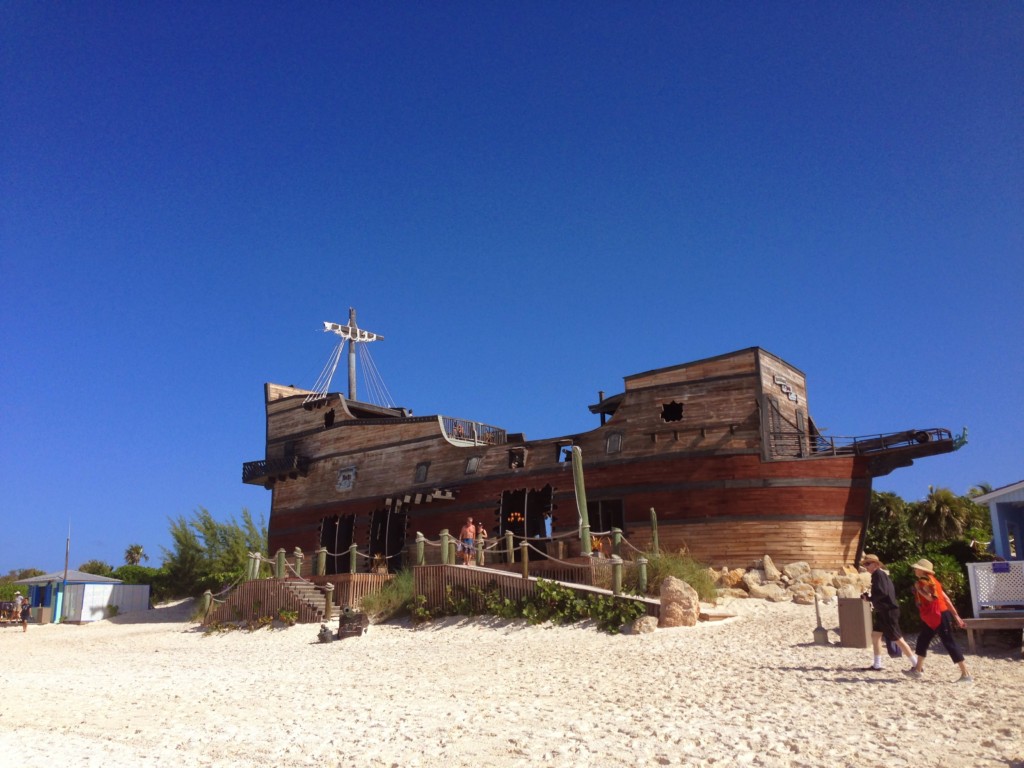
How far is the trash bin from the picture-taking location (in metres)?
10.6

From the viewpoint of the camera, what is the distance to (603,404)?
22.5 m

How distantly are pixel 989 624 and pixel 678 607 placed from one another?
4.49 metres

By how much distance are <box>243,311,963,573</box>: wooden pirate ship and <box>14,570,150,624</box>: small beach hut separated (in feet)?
35.0

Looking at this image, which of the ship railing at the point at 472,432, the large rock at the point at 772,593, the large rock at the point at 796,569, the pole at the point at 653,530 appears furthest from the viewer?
the ship railing at the point at 472,432

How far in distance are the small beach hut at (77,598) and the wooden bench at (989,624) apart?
1104 inches

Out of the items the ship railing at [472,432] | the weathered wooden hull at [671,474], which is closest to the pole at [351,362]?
the weathered wooden hull at [671,474]

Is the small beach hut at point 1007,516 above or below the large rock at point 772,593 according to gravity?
above

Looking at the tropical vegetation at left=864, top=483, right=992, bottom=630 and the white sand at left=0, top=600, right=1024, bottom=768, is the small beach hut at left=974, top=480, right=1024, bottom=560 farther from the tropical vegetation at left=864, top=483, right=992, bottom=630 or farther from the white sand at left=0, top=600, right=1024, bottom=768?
the tropical vegetation at left=864, top=483, right=992, bottom=630

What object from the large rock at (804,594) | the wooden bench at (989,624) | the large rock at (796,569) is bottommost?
the wooden bench at (989,624)

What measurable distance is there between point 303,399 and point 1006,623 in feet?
71.1

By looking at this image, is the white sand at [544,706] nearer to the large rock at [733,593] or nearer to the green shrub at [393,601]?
the large rock at [733,593]

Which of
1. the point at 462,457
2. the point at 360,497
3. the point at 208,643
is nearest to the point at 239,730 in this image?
the point at 208,643

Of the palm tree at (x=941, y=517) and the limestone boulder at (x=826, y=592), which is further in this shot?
the palm tree at (x=941, y=517)

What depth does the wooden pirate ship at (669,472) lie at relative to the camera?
17.8m
